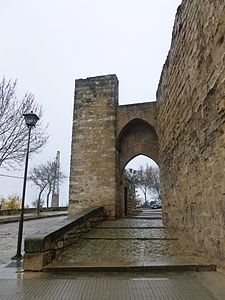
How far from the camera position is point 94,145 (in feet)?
39.1

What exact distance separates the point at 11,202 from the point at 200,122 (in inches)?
1183

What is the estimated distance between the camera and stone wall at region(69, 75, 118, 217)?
11484 millimetres

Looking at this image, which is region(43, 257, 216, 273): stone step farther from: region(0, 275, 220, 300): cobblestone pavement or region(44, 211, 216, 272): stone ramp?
region(0, 275, 220, 300): cobblestone pavement

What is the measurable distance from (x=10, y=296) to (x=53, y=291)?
496mm

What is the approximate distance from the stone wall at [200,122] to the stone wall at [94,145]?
4.42 meters

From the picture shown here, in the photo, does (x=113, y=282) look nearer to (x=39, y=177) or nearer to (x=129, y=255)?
(x=129, y=255)

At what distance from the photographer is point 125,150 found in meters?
12.5

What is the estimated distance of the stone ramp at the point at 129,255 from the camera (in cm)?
435

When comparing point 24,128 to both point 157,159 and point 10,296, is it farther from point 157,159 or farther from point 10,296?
point 10,296

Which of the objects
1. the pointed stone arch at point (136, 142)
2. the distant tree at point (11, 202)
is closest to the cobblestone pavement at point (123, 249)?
the pointed stone arch at point (136, 142)

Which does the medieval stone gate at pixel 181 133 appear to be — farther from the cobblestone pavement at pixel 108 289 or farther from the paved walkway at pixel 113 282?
the cobblestone pavement at pixel 108 289

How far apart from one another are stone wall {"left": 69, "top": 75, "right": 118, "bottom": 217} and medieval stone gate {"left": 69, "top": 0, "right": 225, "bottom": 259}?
4 centimetres

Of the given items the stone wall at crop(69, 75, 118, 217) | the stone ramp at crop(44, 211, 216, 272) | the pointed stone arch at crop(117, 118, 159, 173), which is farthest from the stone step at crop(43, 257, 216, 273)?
the pointed stone arch at crop(117, 118, 159, 173)

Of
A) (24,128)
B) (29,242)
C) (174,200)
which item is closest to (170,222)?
(174,200)
